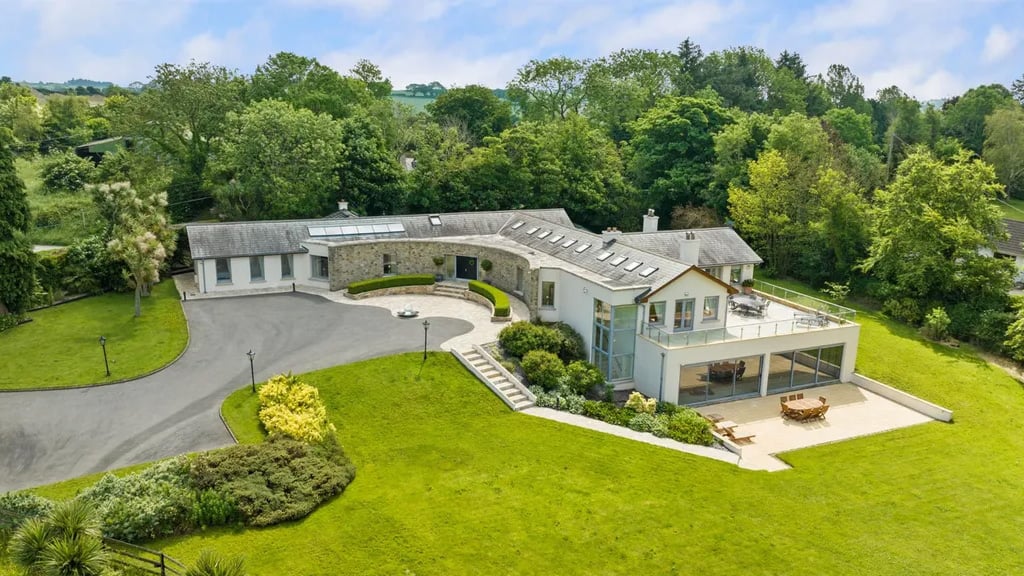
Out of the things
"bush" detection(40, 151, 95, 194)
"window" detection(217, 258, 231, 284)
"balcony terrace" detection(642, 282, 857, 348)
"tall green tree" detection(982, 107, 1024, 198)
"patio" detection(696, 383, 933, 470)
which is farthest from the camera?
"tall green tree" detection(982, 107, 1024, 198)

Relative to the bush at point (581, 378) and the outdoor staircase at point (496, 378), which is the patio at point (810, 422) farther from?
the outdoor staircase at point (496, 378)

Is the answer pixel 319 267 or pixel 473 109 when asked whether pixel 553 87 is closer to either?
pixel 473 109

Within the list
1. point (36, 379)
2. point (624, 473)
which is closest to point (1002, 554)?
point (624, 473)

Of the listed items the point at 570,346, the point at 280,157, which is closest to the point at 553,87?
the point at 280,157

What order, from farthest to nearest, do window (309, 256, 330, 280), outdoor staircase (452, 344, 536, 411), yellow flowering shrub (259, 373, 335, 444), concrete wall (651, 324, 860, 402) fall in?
1. window (309, 256, 330, 280)
2. concrete wall (651, 324, 860, 402)
3. outdoor staircase (452, 344, 536, 411)
4. yellow flowering shrub (259, 373, 335, 444)

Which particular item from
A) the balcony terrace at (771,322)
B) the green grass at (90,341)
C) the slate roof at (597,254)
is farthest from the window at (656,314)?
the green grass at (90,341)

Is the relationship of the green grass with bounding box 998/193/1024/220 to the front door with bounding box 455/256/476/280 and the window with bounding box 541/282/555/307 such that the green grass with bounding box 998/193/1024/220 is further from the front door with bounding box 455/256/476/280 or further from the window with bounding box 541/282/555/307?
the front door with bounding box 455/256/476/280

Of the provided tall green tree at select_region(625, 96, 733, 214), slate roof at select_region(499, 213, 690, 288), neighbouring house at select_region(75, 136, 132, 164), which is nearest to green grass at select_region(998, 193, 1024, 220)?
tall green tree at select_region(625, 96, 733, 214)
